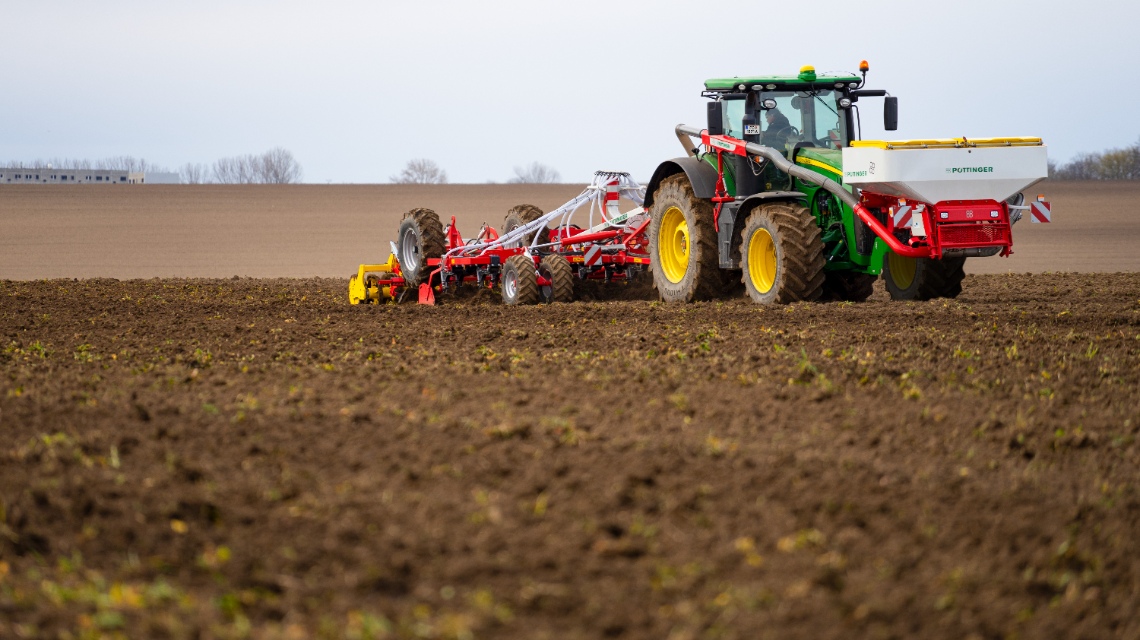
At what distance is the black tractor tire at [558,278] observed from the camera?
13586mm

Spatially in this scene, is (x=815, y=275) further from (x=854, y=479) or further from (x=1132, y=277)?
(x=1132, y=277)

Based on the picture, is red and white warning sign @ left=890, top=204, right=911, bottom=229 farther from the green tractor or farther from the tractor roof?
the tractor roof

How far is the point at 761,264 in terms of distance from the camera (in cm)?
1250

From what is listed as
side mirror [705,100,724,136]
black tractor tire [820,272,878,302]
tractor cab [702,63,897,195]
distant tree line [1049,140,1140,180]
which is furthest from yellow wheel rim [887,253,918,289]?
distant tree line [1049,140,1140,180]

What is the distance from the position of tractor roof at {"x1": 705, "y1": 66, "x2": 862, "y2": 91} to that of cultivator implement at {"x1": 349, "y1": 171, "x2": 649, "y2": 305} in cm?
224

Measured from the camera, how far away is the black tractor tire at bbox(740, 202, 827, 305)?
460 inches

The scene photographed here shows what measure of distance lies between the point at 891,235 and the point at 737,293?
2.91 metres

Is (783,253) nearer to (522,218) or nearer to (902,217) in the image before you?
(902,217)

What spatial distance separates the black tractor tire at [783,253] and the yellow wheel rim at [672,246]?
1426 mm

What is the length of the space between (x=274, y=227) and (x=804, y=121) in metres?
24.2

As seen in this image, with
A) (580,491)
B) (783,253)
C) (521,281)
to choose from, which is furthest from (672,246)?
(580,491)

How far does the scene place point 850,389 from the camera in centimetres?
→ 748

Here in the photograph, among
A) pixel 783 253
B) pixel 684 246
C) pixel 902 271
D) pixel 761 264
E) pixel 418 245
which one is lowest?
pixel 902 271

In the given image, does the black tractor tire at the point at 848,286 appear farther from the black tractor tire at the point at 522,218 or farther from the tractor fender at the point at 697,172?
the black tractor tire at the point at 522,218
